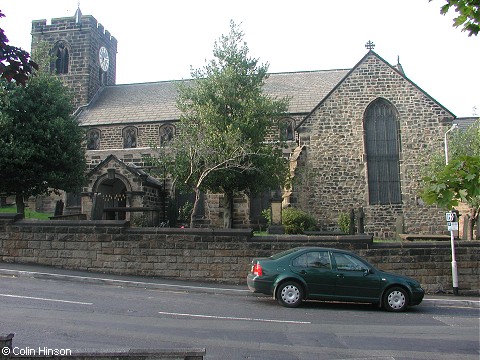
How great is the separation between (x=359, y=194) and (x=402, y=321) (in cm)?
1507

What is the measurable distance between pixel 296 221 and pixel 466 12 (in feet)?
54.0

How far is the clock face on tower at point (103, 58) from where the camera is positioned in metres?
39.8

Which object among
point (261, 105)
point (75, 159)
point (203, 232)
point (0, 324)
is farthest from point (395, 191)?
point (0, 324)

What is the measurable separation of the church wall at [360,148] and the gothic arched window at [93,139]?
50.9 ft

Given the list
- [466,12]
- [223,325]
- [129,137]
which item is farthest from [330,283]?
[129,137]

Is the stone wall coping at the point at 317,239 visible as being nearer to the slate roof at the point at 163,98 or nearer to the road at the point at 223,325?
the road at the point at 223,325

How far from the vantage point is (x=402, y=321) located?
9875 millimetres

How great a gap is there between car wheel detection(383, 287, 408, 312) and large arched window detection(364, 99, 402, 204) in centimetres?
1376

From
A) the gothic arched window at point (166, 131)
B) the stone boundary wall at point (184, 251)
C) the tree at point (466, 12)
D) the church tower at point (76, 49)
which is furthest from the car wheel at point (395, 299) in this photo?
the church tower at point (76, 49)

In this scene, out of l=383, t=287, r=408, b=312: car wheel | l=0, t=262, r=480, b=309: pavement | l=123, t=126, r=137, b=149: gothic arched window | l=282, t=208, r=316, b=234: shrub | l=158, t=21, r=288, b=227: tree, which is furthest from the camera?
l=123, t=126, r=137, b=149: gothic arched window

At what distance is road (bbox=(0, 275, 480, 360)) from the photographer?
7030 millimetres

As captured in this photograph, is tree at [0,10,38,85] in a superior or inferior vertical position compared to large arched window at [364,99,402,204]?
inferior

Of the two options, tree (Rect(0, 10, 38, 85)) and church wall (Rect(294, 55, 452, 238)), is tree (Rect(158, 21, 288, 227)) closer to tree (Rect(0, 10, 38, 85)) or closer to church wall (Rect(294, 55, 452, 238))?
church wall (Rect(294, 55, 452, 238))

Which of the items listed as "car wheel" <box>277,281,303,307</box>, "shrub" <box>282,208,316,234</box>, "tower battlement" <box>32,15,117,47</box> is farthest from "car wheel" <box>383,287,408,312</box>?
"tower battlement" <box>32,15,117,47</box>
